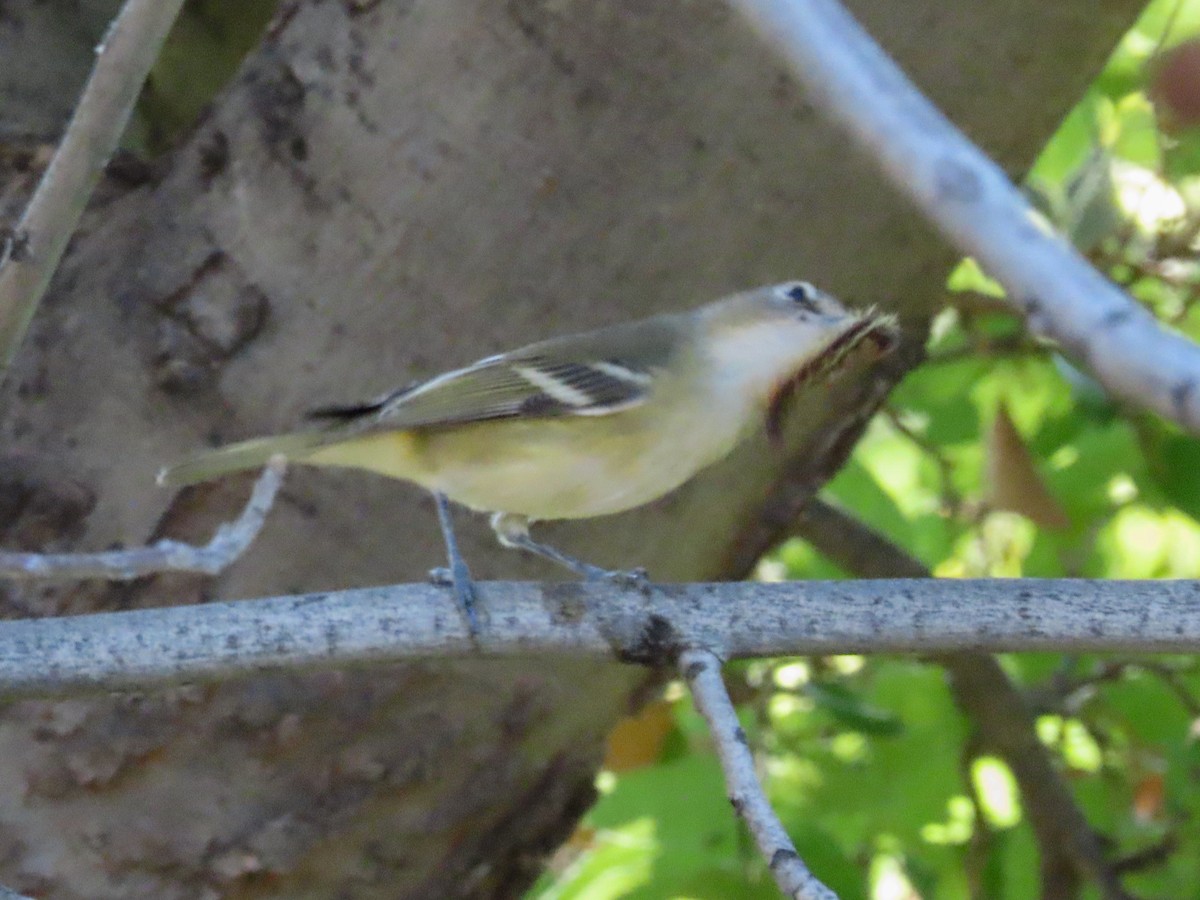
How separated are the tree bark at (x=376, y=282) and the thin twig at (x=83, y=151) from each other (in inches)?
19.7

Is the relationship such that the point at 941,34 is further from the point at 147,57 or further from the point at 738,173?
the point at 147,57

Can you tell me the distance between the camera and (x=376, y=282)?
2.00 metres

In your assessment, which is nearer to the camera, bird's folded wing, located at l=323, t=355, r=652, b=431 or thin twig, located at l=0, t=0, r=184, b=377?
thin twig, located at l=0, t=0, r=184, b=377

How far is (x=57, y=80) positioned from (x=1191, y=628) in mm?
1792

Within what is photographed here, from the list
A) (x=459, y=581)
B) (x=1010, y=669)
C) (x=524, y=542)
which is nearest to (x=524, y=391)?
(x=524, y=542)

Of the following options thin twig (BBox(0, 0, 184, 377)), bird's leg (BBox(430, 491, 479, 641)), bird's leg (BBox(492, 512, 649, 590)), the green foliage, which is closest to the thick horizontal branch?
bird's leg (BBox(430, 491, 479, 641))

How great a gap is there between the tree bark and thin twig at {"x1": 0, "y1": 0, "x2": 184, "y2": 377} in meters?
0.50

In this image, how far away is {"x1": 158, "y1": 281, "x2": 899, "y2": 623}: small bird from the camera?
1.87 m

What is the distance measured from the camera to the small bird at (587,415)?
6.13 ft

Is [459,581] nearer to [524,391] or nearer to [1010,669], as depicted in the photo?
[524,391]

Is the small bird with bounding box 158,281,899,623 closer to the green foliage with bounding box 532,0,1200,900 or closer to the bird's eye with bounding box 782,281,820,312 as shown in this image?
the bird's eye with bounding box 782,281,820,312

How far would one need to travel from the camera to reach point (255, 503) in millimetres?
1764

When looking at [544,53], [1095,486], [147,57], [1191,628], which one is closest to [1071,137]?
[1095,486]

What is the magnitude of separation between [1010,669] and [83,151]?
2.47m
